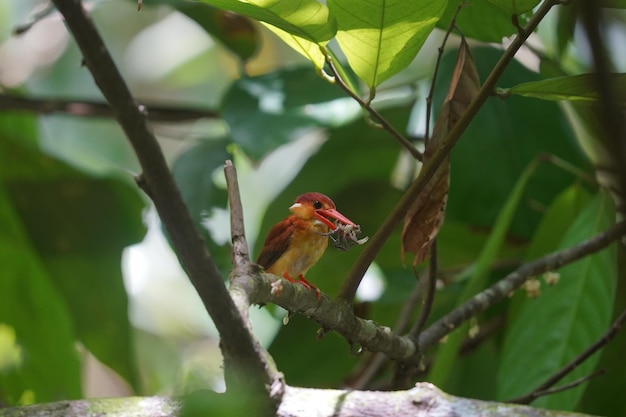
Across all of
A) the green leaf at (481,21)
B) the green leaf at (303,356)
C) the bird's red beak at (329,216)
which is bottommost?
the green leaf at (303,356)

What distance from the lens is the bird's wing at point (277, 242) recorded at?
3.72ft

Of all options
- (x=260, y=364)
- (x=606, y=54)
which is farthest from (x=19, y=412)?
(x=606, y=54)

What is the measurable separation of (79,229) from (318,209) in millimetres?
1111

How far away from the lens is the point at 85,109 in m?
1.93

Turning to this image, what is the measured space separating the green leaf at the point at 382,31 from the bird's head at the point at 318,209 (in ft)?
0.58

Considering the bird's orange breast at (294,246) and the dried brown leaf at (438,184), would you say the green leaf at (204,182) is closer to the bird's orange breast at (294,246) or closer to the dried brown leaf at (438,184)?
the bird's orange breast at (294,246)

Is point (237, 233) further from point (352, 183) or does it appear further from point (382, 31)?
point (352, 183)

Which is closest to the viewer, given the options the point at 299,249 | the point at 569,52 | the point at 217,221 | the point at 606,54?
the point at 606,54

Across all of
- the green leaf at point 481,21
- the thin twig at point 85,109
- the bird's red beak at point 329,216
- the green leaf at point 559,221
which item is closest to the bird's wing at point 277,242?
the bird's red beak at point 329,216

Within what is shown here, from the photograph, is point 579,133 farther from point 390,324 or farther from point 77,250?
point 77,250

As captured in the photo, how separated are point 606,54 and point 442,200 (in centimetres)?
60

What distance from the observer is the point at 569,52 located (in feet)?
5.99

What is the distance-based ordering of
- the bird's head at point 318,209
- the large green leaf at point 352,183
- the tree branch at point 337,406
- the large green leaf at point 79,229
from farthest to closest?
1. the large green leaf at point 79,229
2. the large green leaf at point 352,183
3. the bird's head at point 318,209
4. the tree branch at point 337,406

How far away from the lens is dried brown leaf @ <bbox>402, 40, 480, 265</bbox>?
920 millimetres
